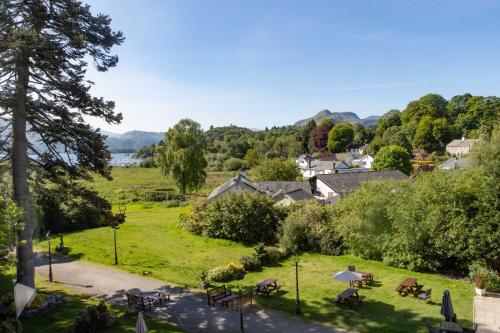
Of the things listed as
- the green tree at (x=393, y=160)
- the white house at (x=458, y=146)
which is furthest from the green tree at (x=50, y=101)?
the white house at (x=458, y=146)

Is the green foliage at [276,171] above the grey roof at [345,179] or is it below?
above

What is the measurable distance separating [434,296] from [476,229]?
4685 millimetres

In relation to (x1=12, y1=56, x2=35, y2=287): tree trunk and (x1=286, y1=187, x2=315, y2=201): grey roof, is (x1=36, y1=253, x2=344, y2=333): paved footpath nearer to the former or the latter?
(x1=12, y1=56, x2=35, y2=287): tree trunk

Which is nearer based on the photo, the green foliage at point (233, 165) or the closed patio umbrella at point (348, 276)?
the closed patio umbrella at point (348, 276)

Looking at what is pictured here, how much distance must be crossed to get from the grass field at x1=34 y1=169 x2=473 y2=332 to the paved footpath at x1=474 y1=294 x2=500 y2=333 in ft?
1.11

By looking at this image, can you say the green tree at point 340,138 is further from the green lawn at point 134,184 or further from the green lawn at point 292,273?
the green lawn at point 292,273

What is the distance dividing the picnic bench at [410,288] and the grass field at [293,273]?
31cm

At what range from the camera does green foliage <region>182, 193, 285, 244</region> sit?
92.4ft

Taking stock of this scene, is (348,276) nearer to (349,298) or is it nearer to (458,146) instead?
(349,298)

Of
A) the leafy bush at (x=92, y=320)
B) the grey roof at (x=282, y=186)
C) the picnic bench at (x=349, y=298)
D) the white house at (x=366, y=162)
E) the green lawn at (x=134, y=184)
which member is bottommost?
the picnic bench at (x=349, y=298)

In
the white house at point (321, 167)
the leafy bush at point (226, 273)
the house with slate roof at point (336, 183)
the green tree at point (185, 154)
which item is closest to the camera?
the leafy bush at point (226, 273)

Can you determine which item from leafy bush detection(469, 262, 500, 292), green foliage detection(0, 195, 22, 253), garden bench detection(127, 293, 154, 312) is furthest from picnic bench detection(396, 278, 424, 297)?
green foliage detection(0, 195, 22, 253)

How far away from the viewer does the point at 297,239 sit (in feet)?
84.8

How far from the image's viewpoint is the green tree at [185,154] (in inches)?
1890
